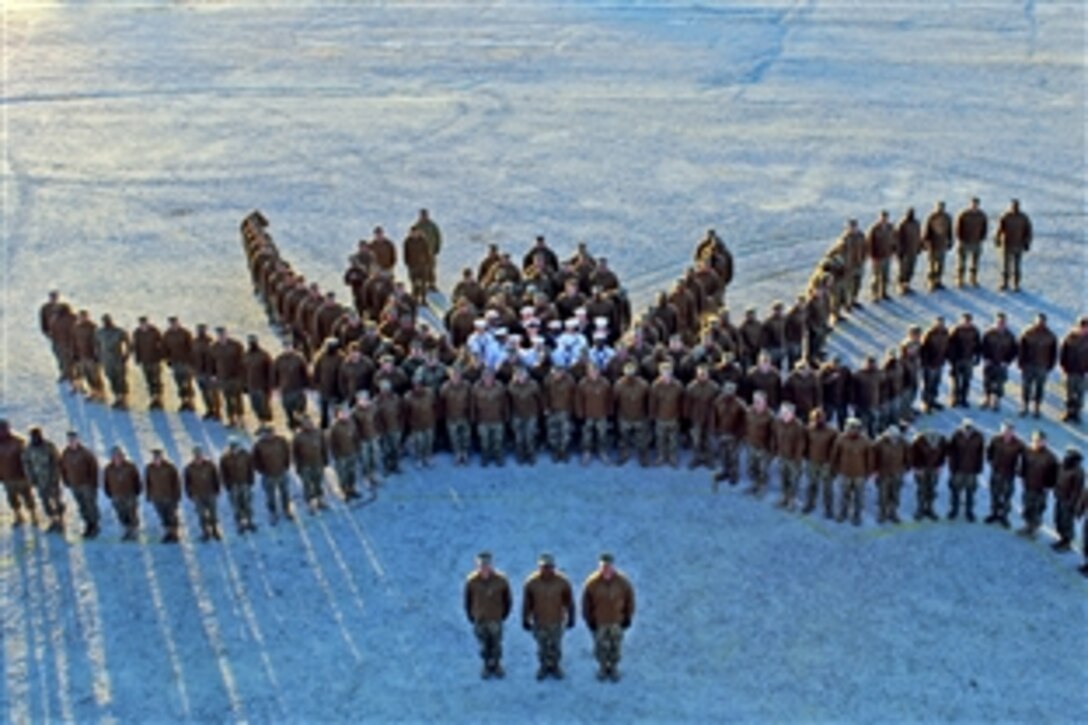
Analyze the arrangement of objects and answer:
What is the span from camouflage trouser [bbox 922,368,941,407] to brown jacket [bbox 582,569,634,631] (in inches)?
291

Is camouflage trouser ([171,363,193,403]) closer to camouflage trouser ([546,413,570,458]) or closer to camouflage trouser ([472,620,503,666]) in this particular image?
camouflage trouser ([546,413,570,458])

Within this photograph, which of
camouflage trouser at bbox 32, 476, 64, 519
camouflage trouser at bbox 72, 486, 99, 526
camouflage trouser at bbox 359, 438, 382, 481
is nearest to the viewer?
camouflage trouser at bbox 72, 486, 99, 526

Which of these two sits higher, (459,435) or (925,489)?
(459,435)

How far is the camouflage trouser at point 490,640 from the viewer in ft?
48.6

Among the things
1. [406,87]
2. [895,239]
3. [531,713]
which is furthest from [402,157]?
[531,713]

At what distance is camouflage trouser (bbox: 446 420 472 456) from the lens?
1908cm

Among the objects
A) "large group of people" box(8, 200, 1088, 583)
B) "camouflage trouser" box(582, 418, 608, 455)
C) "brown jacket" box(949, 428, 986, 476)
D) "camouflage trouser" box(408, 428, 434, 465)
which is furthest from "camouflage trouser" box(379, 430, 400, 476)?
"brown jacket" box(949, 428, 986, 476)

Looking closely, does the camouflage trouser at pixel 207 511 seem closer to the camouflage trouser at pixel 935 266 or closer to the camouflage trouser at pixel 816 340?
the camouflage trouser at pixel 816 340

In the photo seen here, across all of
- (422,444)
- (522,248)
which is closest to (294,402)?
(422,444)

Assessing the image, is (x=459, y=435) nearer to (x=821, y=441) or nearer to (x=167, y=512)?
(x=167, y=512)

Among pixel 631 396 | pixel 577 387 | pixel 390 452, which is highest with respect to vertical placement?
pixel 577 387

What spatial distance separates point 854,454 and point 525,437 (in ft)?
14.0

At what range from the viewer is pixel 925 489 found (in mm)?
17531

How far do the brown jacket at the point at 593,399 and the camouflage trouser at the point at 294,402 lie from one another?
12.8ft
